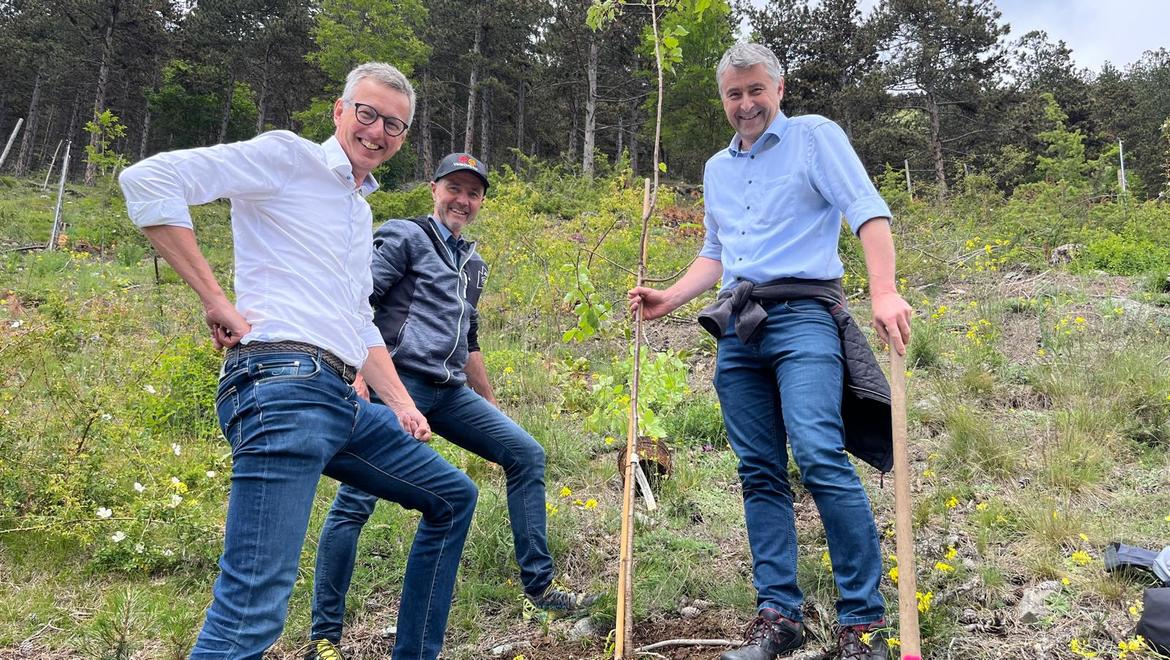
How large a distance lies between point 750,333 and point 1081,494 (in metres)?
1.90

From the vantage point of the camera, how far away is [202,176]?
157 centimetres

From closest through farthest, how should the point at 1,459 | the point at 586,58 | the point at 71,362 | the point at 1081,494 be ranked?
the point at 1081,494
the point at 1,459
the point at 71,362
the point at 586,58

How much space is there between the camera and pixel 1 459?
3307 mm

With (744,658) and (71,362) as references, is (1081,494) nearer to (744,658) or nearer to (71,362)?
(744,658)

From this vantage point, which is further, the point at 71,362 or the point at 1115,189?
the point at 1115,189

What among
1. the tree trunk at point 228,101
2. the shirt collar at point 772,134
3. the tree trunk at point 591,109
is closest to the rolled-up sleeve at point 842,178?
the shirt collar at point 772,134

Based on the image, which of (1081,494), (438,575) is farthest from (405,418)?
(1081,494)

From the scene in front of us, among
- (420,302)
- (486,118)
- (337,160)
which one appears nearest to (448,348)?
(420,302)

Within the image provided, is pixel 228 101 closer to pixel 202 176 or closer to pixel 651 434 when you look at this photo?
pixel 651 434

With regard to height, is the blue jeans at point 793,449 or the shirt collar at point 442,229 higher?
the shirt collar at point 442,229

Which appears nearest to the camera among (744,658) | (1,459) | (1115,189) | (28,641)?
(744,658)

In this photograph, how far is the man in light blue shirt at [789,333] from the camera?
1.98 m

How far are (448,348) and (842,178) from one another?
1539 mm

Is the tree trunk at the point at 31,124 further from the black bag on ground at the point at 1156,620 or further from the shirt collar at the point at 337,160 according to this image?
the black bag on ground at the point at 1156,620
